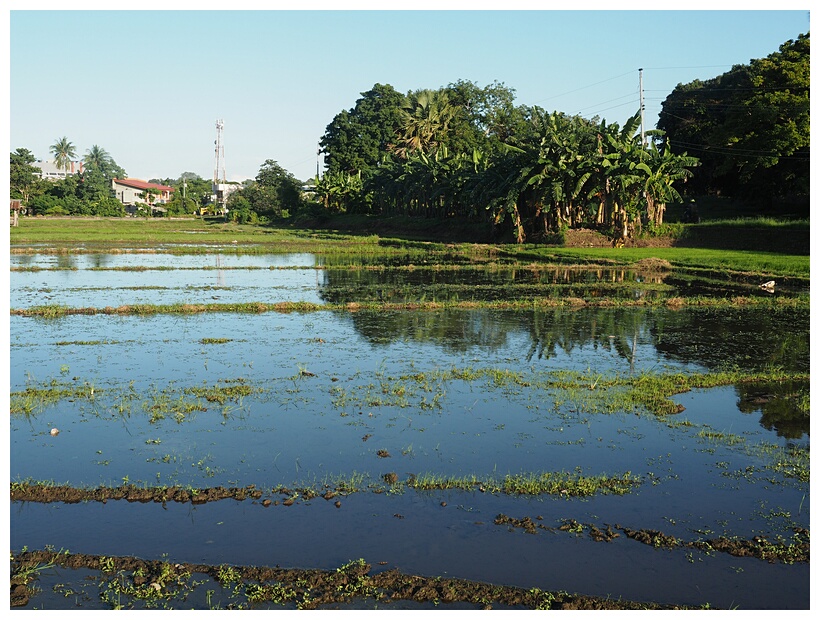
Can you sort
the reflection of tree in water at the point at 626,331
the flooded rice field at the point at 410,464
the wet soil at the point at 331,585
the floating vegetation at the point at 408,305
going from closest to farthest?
the wet soil at the point at 331,585 < the flooded rice field at the point at 410,464 < the reflection of tree in water at the point at 626,331 < the floating vegetation at the point at 408,305

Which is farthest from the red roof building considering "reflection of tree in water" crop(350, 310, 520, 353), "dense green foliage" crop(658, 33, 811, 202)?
"reflection of tree in water" crop(350, 310, 520, 353)

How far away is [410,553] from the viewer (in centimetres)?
482

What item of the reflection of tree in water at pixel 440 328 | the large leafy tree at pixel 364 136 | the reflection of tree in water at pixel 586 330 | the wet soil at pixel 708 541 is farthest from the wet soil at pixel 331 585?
the large leafy tree at pixel 364 136

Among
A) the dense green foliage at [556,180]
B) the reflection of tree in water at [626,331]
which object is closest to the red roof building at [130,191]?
the dense green foliage at [556,180]

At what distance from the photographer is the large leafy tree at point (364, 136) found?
60938mm

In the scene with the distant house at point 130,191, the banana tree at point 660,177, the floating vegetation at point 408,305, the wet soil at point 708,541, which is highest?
the distant house at point 130,191

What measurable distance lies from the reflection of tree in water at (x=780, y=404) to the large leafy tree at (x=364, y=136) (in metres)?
52.1

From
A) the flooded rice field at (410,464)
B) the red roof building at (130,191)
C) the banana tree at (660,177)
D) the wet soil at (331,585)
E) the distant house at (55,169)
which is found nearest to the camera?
the wet soil at (331,585)

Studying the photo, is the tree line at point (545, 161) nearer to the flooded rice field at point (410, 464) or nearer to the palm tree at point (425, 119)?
the palm tree at point (425, 119)

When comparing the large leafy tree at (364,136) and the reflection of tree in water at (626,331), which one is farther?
the large leafy tree at (364,136)

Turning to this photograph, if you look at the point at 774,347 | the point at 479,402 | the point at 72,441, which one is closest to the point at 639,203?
the point at 774,347

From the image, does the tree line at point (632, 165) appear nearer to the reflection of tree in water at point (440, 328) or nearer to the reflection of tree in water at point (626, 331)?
the reflection of tree in water at point (626, 331)

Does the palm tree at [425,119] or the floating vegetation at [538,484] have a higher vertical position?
the palm tree at [425,119]

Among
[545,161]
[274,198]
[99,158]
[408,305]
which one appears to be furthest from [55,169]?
[408,305]
